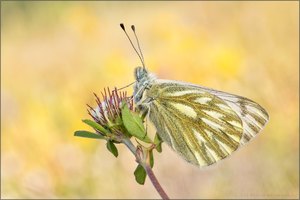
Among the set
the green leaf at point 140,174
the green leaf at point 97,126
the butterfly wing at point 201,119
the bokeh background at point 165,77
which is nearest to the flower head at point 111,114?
the green leaf at point 97,126

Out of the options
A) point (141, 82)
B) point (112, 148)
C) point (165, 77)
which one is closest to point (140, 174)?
point (112, 148)

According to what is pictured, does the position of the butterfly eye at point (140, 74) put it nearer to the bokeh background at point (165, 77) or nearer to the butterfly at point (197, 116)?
the butterfly at point (197, 116)

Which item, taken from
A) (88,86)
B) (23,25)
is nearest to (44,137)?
(88,86)

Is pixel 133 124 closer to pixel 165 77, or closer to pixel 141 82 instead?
pixel 141 82

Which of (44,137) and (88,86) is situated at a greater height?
(88,86)

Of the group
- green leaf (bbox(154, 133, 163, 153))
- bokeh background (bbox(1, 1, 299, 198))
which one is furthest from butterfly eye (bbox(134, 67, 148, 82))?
bokeh background (bbox(1, 1, 299, 198))

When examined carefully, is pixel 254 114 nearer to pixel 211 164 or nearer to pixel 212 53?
pixel 211 164

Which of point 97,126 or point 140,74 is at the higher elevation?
point 140,74
